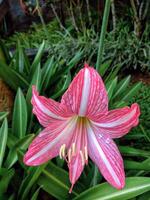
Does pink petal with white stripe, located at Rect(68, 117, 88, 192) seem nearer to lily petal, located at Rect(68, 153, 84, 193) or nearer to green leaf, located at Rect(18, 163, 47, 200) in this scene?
lily petal, located at Rect(68, 153, 84, 193)

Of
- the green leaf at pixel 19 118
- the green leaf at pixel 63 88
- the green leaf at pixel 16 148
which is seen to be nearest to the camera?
the green leaf at pixel 16 148

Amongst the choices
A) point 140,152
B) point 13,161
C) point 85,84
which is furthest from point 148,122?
point 85,84

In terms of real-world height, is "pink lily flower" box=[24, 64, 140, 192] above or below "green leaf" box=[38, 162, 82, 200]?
above

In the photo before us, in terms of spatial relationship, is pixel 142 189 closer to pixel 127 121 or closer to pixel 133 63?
pixel 127 121

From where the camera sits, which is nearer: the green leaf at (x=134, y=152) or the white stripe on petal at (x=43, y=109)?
the white stripe on petal at (x=43, y=109)

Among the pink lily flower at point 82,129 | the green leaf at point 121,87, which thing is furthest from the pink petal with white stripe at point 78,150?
the green leaf at point 121,87

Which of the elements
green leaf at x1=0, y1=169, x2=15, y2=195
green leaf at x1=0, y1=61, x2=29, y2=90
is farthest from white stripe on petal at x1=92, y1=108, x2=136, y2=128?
green leaf at x1=0, y1=61, x2=29, y2=90

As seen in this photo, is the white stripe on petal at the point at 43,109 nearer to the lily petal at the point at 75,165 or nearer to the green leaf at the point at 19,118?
the lily petal at the point at 75,165
